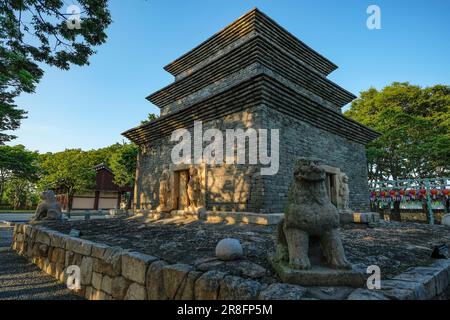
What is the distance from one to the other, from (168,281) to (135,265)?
2.29 feet

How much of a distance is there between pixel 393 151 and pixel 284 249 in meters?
18.7

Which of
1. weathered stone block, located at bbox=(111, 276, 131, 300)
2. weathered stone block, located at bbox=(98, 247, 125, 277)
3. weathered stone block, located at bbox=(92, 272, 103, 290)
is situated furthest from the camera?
weathered stone block, located at bbox=(92, 272, 103, 290)

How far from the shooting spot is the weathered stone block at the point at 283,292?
1.91 meters

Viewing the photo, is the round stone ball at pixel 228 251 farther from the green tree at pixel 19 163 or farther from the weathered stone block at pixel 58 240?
the green tree at pixel 19 163

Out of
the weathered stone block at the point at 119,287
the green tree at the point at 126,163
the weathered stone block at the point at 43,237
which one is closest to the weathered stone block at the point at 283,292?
the weathered stone block at the point at 119,287

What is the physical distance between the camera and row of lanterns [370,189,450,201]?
9795mm

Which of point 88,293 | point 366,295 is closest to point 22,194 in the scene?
point 88,293

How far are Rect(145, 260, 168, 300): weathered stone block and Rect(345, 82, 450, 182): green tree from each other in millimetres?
18527

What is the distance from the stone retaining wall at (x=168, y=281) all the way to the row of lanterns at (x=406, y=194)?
28.5ft

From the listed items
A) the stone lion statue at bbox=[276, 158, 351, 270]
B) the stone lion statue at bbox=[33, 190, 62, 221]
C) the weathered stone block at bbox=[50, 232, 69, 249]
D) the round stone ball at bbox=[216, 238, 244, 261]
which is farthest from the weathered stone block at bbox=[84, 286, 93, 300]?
the stone lion statue at bbox=[33, 190, 62, 221]

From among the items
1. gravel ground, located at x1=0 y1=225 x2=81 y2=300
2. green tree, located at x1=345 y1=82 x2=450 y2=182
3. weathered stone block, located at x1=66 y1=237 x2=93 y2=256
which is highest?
green tree, located at x1=345 y1=82 x2=450 y2=182

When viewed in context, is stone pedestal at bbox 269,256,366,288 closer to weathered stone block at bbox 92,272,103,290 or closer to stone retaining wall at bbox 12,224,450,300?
stone retaining wall at bbox 12,224,450,300

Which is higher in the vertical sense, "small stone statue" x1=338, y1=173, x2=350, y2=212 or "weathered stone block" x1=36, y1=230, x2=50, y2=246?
"small stone statue" x1=338, y1=173, x2=350, y2=212

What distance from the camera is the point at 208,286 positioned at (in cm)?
229
